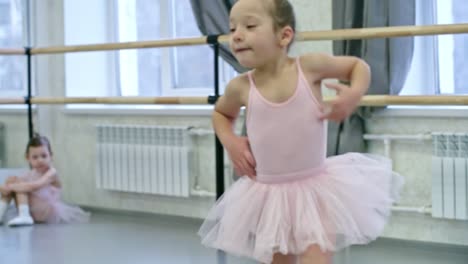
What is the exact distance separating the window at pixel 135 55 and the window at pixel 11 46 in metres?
0.62

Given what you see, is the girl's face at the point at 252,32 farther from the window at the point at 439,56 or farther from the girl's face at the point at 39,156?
the girl's face at the point at 39,156

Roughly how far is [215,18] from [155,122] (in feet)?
2.56

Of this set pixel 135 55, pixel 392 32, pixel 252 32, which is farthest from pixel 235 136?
pixel 135 55

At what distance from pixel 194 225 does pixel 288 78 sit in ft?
7.69

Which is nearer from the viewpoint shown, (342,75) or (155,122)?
(342,75)

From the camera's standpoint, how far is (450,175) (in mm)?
3123

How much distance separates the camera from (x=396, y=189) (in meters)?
1.92

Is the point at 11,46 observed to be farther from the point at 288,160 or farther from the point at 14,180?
the point at 288,160

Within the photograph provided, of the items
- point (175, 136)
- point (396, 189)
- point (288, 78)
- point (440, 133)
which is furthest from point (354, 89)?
point (175, 136)

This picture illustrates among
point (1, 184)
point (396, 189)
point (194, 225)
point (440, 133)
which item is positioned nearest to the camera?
point (396, 189)

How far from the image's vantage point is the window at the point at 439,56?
3.38 m

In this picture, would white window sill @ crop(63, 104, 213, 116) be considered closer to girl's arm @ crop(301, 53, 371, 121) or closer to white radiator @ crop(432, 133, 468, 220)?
white radiator @ crop(432, 133, 468, 220)

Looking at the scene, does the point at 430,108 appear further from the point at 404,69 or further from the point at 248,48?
the point at 248,48

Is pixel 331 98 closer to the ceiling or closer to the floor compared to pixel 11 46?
closer to the floor
